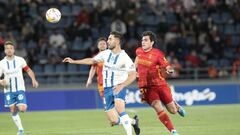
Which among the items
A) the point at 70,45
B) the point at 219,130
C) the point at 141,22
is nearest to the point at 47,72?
the point at 70,45

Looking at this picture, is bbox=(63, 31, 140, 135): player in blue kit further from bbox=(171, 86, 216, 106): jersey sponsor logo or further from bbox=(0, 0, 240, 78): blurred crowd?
bbox=(0, 0, 240, 78): blurred crowd

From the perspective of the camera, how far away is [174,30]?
27547 mm

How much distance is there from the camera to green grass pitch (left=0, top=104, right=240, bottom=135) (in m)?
15.1

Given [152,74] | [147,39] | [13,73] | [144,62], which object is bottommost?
[13,73]

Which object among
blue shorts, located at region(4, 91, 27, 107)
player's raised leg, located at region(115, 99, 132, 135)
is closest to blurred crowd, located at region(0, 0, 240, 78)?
blue shorts, located at region(4, 91, 27, 107)

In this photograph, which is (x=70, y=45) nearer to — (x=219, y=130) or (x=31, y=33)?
(x=31, y=33)

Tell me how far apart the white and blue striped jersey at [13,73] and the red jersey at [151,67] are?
11.0ft

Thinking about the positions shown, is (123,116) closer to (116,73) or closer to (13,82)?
(116,73)

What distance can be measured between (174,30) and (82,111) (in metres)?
6.51

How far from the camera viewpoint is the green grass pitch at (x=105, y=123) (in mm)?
15109

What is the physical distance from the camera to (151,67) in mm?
13125

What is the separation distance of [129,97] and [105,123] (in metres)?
7.26

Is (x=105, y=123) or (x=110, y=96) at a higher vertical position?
(x=110, y=96)

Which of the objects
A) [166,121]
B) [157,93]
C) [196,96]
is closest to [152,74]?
[157,93]
